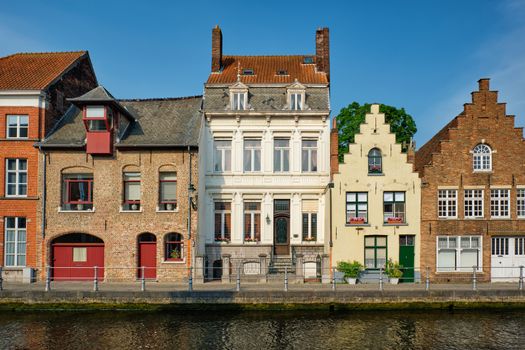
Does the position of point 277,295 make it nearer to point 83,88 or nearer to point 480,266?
point 480,266

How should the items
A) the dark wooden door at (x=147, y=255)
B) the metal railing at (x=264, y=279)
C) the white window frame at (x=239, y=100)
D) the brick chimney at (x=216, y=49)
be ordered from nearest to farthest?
the metal railing at (x=264, y=279) < the dark wooden door at (x=147, y=255) < the white window frame at (x=239, y=100) < the brick chimney at (x=216, y=49)

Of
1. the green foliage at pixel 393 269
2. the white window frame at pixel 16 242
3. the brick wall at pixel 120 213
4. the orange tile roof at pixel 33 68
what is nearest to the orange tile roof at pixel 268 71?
the brick wall at pixel 120 213

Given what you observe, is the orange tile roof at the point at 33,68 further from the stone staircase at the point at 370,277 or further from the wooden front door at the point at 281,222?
the stone staircase at the point at 370,277

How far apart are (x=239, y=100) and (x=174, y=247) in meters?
9.59

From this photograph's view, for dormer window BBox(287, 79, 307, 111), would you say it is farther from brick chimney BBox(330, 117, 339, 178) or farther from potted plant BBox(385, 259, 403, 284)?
potted plant BBox(385, 259, 403, 284)

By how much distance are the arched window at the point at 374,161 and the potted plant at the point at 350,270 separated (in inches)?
203

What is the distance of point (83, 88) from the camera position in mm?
29422

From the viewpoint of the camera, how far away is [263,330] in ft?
52.6

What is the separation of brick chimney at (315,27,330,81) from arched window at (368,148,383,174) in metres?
7.79

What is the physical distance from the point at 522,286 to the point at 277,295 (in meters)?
11.6

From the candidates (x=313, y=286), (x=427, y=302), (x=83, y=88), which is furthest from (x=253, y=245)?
(x=83, y=88)

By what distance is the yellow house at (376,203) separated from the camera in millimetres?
23500

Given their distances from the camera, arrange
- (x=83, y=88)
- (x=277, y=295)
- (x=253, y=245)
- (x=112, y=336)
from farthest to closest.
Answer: (x=83, y=88)
(x=253, y=245)
(x=277, y=295)
(x=112, y=336)

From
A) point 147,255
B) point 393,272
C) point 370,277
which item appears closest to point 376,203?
point 393,272
